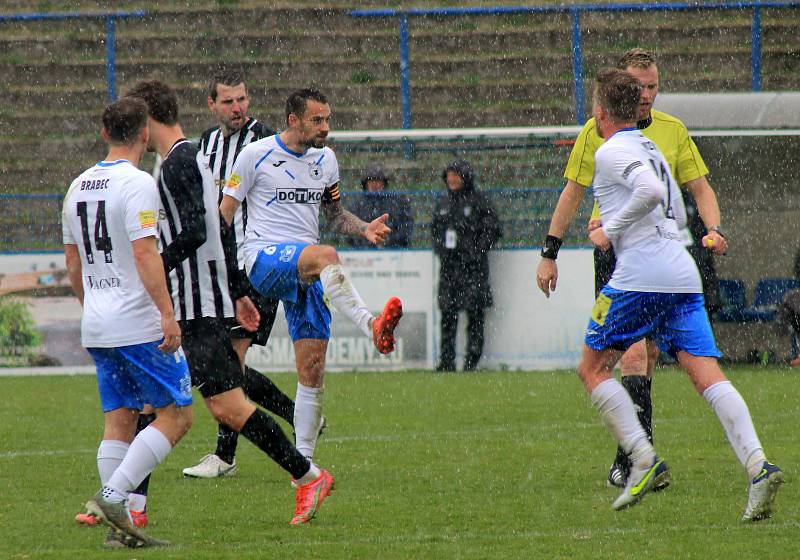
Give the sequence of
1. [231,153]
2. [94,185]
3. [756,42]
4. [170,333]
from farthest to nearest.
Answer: [756,42]
[231,153]
[94,185]
[170,333]

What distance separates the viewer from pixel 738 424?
18.2 feet

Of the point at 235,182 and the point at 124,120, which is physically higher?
→ the point at 124,120

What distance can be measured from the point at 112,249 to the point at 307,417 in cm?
199

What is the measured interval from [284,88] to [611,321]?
15467 millimetres

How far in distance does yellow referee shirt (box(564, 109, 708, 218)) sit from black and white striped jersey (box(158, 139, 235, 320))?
6.25 feet

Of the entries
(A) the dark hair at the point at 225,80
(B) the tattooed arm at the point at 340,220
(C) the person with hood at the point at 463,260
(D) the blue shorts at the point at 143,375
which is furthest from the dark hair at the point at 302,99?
(C) the person with hood at the point at 463,260

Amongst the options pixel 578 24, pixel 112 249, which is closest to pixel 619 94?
pixel 112 249

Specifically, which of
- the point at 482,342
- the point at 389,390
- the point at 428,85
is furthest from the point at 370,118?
the point at 389,390

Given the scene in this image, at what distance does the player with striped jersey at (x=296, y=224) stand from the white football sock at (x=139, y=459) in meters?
1.52

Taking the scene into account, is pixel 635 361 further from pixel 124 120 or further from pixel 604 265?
pixel 124 120

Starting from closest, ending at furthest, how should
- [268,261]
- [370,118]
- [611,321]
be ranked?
[611,321]
[268,261]
[370,118]

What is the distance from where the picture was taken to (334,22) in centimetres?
2153

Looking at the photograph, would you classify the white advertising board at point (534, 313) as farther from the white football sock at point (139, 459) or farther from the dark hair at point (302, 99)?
the white football sock at point (139, 459)

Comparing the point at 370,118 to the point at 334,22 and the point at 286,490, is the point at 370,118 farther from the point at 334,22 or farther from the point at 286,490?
the point at 286,490
